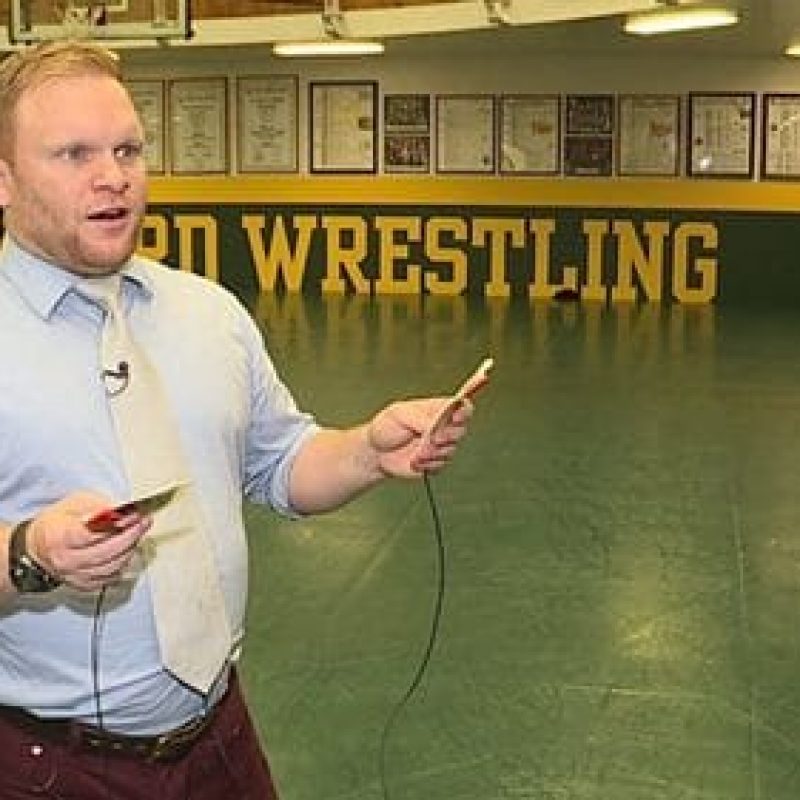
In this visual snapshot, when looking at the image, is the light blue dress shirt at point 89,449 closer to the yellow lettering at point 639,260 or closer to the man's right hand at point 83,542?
the man's right hand at point 83,542

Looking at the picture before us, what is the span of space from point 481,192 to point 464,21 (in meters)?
4.13

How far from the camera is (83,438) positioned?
1.67 meters

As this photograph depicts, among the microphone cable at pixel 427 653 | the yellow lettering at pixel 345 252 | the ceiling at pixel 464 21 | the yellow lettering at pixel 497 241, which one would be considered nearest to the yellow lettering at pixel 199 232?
the yellow lettering at pixel 345 252

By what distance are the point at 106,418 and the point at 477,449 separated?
5.16m

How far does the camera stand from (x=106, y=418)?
169cm

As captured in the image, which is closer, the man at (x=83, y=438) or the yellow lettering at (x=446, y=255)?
the man at (x=83, y=438)

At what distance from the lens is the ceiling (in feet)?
26.5

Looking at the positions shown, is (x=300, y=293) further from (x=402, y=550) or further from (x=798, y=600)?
(x=798, y=600)

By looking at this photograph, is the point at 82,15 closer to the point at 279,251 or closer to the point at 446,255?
the point at 279,251

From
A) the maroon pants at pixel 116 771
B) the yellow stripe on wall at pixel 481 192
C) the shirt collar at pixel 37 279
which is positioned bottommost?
the yellow stripe on wall at pixel 481 192

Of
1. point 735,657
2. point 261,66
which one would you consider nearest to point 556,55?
point 261,66

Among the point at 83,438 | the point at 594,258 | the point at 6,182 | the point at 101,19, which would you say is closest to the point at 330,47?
the point at 101,19

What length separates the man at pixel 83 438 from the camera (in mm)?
1666

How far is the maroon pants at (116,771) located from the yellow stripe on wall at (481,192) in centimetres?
1080
